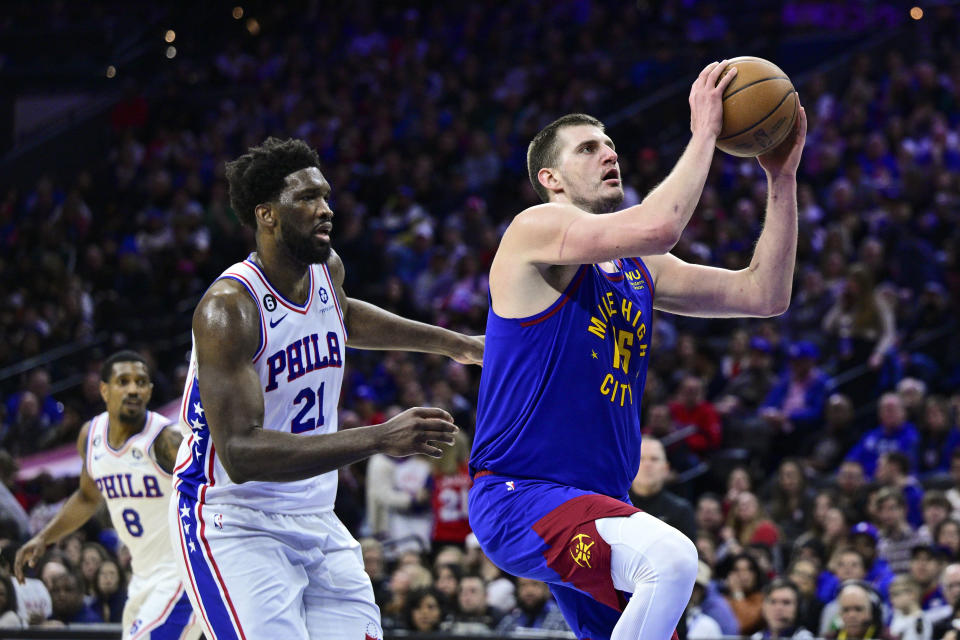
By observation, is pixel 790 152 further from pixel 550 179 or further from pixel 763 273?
pixel 550 179

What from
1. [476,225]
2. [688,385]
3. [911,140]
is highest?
[911,140]

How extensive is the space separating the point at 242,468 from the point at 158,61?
1833 centimetres

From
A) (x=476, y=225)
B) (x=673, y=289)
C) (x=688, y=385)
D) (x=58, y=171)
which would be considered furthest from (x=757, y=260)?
(x=58, y=171)

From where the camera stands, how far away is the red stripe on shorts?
3.83 m

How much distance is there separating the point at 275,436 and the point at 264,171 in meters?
1.04

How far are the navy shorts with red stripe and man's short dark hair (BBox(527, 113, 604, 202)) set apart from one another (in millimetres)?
1113

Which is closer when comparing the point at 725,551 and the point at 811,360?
the point at 725,551

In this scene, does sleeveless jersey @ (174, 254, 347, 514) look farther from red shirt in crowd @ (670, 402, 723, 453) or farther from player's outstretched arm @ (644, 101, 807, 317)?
red shirt in crowd @ (670, 402, 723, 453)

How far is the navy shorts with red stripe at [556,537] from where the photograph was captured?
12.7 feet

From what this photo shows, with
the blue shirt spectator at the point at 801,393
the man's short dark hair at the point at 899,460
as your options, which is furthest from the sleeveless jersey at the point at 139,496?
the blue shirt spectator at the point at 801,393

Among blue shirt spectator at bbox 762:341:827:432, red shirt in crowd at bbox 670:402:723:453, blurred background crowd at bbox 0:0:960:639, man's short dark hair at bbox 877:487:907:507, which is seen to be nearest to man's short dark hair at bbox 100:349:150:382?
blurred background crowd at bbox 0:0:960:639

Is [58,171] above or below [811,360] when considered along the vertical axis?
above

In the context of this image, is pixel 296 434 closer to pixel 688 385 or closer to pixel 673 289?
pixel 673 289

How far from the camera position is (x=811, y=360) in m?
11.2
